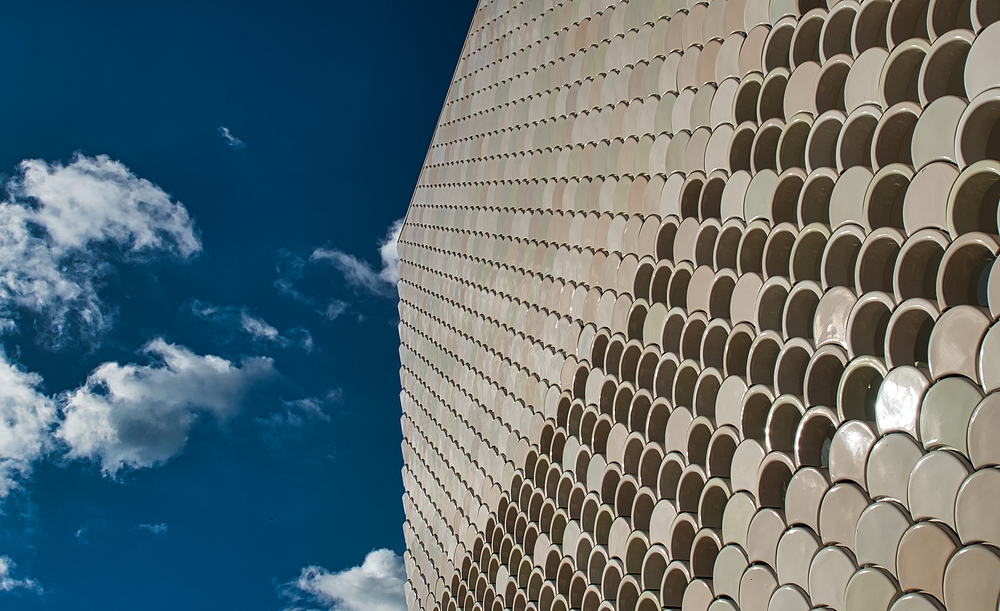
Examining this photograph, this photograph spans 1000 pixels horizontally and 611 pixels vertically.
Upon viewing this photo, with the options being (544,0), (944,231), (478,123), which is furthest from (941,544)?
(478,123)

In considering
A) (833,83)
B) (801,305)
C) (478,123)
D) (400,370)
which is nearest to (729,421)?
(801,305)

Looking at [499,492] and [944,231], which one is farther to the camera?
[499,492]

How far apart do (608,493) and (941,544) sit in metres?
2.85

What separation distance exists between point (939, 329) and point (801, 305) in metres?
0.81

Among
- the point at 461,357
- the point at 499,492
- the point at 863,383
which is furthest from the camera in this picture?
the point at 461,357

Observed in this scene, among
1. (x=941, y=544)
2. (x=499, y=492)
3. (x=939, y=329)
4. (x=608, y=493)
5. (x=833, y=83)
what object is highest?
(x=833, y=83)

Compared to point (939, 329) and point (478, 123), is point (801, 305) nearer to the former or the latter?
point (939, 329)

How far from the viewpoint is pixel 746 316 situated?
3.92 meters

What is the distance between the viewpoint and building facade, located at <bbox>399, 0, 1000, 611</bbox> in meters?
2.76

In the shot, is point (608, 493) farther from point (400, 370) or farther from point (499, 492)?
point (400, 370)

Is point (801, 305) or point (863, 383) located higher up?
point (801, 305)

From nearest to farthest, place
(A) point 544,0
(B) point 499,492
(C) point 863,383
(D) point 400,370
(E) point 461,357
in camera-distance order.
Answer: (C) point 863,383, (B) point 499,492, (A) point 544,0, (E) point 461,357, (D) point 400,370

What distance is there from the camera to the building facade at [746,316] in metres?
2.76

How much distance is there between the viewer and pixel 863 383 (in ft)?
10.3
